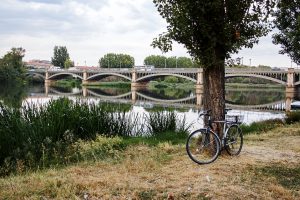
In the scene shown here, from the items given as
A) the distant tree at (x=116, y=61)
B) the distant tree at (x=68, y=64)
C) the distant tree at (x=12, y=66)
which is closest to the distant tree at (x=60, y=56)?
the distant tree at (x=68, y=64)

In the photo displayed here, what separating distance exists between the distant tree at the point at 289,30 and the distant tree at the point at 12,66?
66316 mm

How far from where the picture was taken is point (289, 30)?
46.6 ft

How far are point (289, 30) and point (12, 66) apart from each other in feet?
235

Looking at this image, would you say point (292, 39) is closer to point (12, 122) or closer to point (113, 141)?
point (113, 141)

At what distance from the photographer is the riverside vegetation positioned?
18.0 feet

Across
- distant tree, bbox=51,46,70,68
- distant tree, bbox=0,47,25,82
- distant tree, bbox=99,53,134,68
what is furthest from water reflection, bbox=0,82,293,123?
distant tree, bbox=51,46,70,68

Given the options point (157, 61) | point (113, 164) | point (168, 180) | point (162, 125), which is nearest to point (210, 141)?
point (168, 180)

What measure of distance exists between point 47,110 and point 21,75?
7236 centimetres

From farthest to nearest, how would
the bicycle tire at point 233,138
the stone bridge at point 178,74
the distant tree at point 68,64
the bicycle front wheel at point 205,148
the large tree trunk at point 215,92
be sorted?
1. the distant tree at point 68,64
2. the stone bridge at point 178,74
3. the bicycle tire at point 233,138
4. the large tree trunk at point 215,92
5. the bicycle front wheel at point 205,148

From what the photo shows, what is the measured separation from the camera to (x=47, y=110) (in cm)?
1056

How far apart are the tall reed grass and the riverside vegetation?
22 millimetres

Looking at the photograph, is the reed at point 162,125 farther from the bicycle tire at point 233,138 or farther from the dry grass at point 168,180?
the dry grass at point 168,180

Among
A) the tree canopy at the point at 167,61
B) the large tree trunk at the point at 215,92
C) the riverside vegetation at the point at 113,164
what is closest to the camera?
the riverside vegetation at the point at 113,164

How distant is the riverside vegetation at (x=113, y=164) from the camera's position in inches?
215
